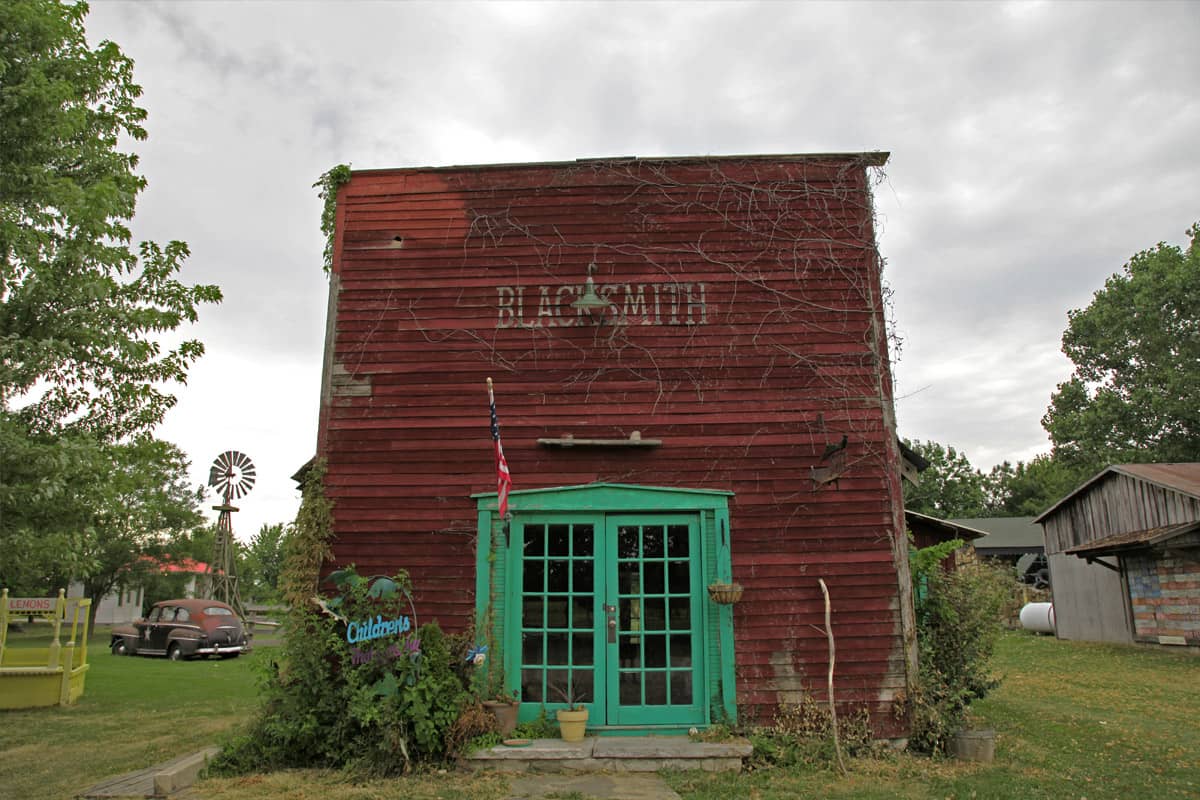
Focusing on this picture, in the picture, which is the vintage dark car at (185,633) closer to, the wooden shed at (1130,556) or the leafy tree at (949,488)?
the wooden shed at (1130,556)

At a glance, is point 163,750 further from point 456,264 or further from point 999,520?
point 999,520

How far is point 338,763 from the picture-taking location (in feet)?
22.3

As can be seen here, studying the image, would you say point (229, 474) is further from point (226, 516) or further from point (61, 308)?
point (61, 308)

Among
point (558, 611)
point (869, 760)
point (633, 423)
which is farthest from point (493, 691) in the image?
point (869, 760)

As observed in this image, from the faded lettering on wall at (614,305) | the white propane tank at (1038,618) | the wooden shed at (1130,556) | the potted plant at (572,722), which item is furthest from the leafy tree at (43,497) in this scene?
the white propane tank at (1038,618)

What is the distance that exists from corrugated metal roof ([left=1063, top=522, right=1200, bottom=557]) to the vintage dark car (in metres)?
21.8

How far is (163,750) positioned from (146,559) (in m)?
31.8

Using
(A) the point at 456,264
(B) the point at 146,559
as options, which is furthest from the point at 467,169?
(B) the point at 146,559

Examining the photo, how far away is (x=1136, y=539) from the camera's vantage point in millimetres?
16578

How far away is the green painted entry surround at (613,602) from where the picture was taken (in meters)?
7.29

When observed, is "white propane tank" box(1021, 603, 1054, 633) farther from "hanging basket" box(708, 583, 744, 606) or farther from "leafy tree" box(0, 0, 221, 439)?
"leafy tree" box(0, 0, 221, 439)

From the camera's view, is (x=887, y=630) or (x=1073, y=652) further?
(x=1073, y=652)

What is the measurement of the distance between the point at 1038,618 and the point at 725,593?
2177 centimetres

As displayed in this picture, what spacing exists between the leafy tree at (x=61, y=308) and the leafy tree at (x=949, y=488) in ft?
178
